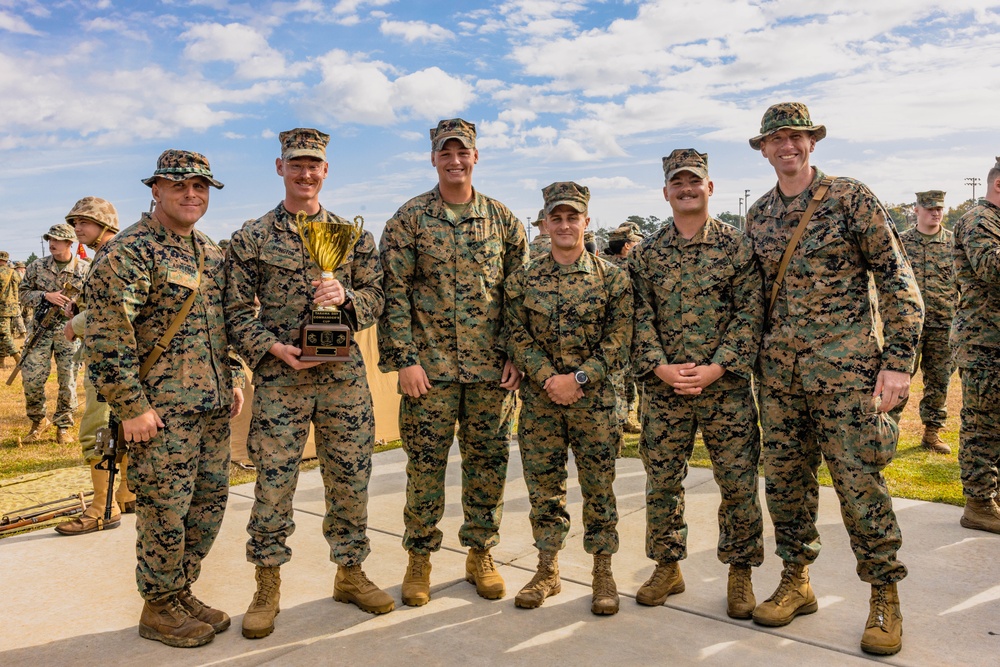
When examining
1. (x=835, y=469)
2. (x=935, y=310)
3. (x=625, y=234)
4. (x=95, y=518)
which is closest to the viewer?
(x=835, y=469)

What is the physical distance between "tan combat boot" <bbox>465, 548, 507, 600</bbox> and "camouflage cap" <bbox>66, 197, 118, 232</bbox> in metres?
3.57

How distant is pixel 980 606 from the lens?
3.85 meters

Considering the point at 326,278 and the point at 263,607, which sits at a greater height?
the point at 326,278

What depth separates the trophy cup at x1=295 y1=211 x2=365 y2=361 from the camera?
→ 367 cm

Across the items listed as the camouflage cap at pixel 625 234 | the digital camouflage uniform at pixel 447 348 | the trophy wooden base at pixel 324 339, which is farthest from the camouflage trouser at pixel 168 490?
the camouflage cap at pixel 625 234

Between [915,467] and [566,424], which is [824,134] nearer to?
[566,424]

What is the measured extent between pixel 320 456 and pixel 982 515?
14.2ft

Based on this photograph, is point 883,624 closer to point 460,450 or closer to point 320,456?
point 460,450

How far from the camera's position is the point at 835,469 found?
3596 millimetres

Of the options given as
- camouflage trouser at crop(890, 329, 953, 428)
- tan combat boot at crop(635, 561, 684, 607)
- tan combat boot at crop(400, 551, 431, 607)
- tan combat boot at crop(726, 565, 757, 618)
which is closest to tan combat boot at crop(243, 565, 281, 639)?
tan combat boot at crop(400, 551, 431, 607)

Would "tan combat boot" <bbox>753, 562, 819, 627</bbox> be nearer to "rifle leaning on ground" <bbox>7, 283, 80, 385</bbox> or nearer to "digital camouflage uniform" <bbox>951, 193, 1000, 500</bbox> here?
"digital camouflage uniform" <bbox>951, 193, 1000, 500</bbox>

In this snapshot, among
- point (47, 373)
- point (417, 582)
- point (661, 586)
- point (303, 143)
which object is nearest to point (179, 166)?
point (303, 143)

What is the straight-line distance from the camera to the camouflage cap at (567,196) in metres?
3.89

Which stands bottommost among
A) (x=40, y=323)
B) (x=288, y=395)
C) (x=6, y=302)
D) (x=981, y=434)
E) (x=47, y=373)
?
(x=981, y=434)
